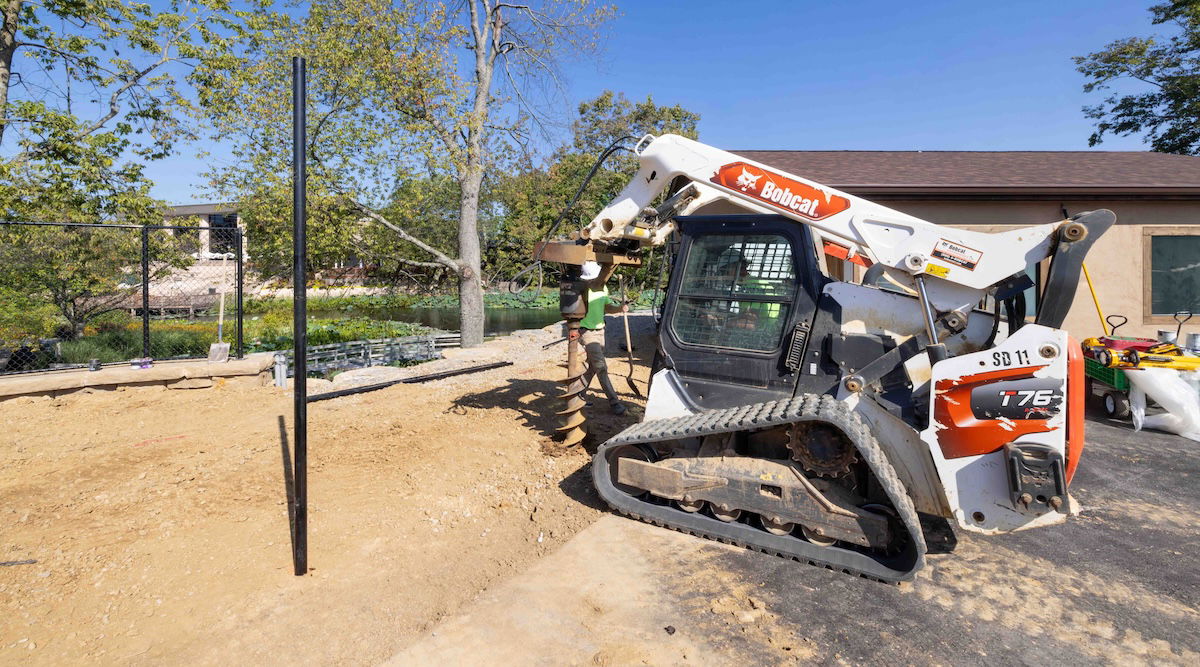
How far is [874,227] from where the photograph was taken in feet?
12.7

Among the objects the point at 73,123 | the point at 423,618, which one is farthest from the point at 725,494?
the point at 73,123

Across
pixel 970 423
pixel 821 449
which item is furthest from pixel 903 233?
pixel 821 449

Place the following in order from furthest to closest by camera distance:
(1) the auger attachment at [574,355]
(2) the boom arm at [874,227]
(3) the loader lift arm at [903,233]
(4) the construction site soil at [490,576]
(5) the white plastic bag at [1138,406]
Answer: (5) the white plastic bag at [1138,406], (1) the auger attachment at [574,355], (2) the boom arm at [874,227], (3) the loader lift arm at [903,233], (4) the construction site soil at [490,576]

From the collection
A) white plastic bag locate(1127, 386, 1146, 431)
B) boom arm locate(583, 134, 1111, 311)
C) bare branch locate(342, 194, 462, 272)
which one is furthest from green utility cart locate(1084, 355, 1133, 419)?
bare branch locate(342, 194, 462, 272)

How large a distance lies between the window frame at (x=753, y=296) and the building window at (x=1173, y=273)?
8270 millimetres

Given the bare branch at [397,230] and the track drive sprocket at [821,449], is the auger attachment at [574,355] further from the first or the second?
the bare branch at [397,230]

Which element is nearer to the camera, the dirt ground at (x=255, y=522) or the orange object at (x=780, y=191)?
the dirt ground at (x=255, y=522)

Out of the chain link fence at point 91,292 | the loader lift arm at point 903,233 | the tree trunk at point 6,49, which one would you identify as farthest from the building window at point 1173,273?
the tree trunk at point 6,49

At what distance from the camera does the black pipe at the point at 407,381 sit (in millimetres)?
8047

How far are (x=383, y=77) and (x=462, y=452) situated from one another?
1035cm

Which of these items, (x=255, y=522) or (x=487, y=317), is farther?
(x=487, y=317)

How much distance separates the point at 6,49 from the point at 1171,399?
16.2m

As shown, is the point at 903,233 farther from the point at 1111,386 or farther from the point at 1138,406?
the point at 1111,386

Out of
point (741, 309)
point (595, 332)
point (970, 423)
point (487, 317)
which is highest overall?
point (487, 317)
